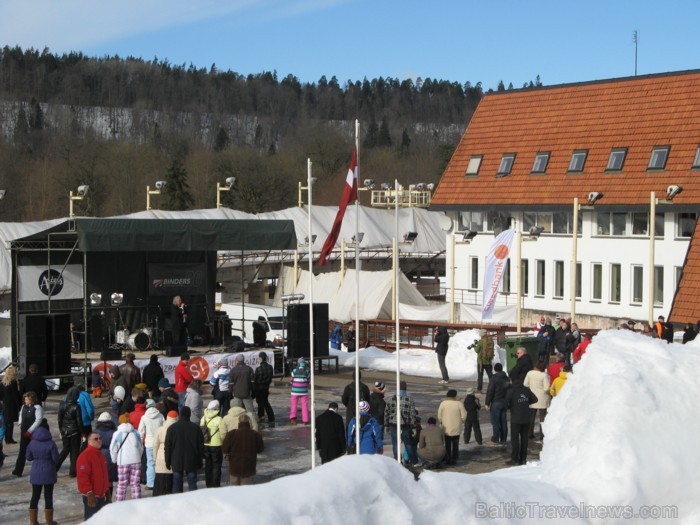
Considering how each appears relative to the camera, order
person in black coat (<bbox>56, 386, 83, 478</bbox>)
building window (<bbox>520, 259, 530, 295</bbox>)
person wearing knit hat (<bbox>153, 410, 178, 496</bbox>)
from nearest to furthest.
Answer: person wearing knit hat (<bbox>153, 410, 178, 496</bbox>) < person in black coat (<bbox>56, 386, 83, 478</bbox>) < building window (<bbox>520, 259, 530, 295</bbox>)

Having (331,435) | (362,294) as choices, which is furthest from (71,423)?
(362,294)

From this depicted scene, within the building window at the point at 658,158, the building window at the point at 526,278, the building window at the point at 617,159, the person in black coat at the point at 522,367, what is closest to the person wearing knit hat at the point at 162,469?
the person in black coat at the point at 522,367

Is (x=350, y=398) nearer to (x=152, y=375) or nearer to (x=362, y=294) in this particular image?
(x=152, y=375)

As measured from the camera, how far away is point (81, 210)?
88.8m

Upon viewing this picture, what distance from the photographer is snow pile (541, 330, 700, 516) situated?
9.30m

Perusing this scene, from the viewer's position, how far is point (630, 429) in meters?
9.59

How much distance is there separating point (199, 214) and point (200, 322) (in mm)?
36025

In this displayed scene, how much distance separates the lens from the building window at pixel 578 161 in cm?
4316

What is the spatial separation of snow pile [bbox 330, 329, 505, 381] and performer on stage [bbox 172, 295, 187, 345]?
451cm

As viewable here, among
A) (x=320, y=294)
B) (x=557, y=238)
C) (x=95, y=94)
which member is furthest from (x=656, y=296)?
(x=95, y=94)

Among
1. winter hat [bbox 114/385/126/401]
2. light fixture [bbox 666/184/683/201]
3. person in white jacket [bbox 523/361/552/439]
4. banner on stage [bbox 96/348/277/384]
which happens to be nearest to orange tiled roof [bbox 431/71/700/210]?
light fixture [bbox 666/184/683/201]

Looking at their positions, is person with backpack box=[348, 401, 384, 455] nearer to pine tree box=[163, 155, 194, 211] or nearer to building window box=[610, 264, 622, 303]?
building window box=[610, 264, 622, 303]

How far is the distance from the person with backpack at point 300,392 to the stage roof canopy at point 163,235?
26.5ft

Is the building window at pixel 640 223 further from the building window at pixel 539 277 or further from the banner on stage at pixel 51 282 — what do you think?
the banner on stage at pixel 51 282
